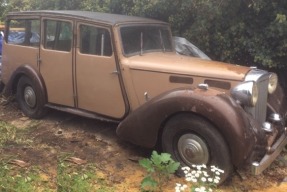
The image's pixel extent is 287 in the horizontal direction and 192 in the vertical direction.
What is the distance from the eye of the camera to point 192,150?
3998 millimetres

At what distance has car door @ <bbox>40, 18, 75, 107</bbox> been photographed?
210 inches

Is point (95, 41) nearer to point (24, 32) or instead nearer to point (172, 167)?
point (24, 32)

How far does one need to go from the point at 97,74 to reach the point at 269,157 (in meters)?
2.48

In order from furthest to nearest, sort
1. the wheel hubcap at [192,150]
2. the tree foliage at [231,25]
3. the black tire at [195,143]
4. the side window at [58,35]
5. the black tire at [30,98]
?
the tree foliage at [231,25]
the black tire at [30,98]
the side window at [58,35]
the wheel hubcap at [192,150]
the black tire at [195,143]

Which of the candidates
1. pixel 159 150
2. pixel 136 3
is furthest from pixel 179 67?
pixel 136 3

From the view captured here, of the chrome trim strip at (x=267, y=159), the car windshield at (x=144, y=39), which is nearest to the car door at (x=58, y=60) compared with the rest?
the car windshield at (x=144, y=39)

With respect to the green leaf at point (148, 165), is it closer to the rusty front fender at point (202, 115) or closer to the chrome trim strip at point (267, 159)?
the rusty front fender at point (202, 115)

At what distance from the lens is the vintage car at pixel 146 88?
3830 mm

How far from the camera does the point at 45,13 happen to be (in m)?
5.57

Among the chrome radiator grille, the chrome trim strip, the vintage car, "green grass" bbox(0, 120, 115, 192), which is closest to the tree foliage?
the vintage car

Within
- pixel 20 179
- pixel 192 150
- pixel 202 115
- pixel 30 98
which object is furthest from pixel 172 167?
pixel 30 98

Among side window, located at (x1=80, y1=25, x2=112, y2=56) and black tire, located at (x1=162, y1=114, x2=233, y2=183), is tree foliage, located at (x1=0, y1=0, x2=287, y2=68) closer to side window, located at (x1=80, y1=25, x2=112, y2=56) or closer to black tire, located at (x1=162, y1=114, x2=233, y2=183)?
side window, located at (x1=80, y1=25, x2=112, y2=56)

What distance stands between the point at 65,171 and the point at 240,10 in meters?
4.17

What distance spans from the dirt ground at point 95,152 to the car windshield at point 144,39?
51.5 inches
